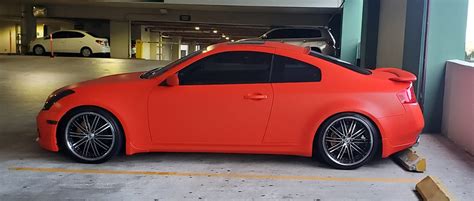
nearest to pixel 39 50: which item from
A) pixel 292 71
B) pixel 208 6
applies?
pixel 208 6

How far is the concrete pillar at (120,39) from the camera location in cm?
2767

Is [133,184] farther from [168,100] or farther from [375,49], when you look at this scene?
[375,49]

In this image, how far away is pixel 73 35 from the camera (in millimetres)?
25266

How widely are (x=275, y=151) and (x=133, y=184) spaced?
1.53 meters

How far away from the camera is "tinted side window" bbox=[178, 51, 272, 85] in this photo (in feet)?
16.6

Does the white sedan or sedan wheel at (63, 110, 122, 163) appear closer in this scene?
sedan wheel at (63, 110, 122, 163)

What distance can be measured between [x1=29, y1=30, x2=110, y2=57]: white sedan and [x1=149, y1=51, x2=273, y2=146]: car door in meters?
21.6

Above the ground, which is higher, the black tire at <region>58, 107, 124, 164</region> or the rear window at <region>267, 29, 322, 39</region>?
the rear window at <region>267, 29, 322, 39</region>

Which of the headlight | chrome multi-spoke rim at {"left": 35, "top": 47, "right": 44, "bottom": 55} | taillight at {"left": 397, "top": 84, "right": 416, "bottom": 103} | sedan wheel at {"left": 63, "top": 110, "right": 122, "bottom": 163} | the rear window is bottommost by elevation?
sedan wheel at {"left": 63, "top": 110, "right": 122, "bottom": 163}

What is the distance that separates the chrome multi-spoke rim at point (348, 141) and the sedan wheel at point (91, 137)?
2228mm

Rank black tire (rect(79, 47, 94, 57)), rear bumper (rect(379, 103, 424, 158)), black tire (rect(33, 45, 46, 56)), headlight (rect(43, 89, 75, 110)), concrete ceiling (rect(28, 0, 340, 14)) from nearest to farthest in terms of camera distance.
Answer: rear bumper (rect(379, 103, 424, 158)), headlight (rect(43, 89, 75, 110)), concrete ceiling (rect(28, 0, 340, 14)), black tire (rect(33, 45, 46, 56)), black tire (rect(79, 47, 94, 57))

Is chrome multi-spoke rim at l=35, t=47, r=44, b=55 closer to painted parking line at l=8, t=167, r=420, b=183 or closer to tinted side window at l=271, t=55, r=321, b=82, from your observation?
painted parking line at l=8, t=167, r=420, b=183

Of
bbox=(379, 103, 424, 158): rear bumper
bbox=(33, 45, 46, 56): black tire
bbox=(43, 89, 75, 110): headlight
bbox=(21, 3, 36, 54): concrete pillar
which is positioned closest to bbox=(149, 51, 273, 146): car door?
bbox=(43, 89, 75, 110): headlight

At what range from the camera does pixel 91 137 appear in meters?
5.05
